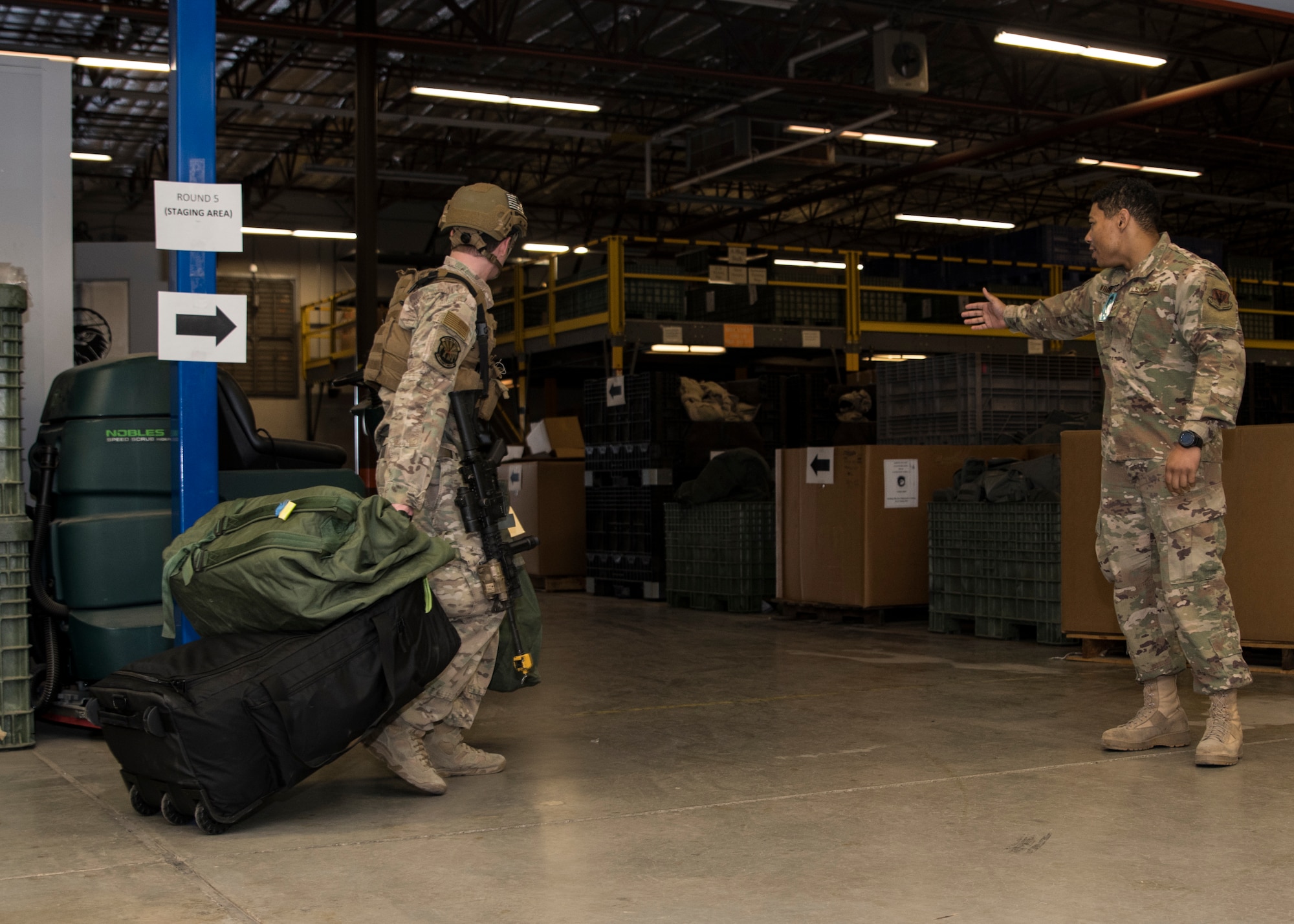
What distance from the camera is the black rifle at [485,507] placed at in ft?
12.2

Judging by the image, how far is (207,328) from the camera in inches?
163

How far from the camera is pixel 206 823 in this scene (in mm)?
3236

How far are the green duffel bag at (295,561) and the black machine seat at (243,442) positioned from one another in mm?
1426

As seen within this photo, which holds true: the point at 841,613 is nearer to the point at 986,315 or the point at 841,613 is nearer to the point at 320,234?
the point at 986,315

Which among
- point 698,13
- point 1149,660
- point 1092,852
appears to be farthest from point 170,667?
point 698,13

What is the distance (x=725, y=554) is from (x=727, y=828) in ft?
19.9

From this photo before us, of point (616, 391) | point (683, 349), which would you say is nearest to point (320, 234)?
point (683, 349)

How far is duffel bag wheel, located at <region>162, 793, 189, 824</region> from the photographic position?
335 cm

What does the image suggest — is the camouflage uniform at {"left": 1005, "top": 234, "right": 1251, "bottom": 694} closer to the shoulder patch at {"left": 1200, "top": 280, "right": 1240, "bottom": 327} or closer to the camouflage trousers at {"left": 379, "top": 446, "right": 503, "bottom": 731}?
the shoulder patch at {"left": 1200, "top": 280, "right": 1240, "bottom": 327}

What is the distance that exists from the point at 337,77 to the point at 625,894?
64.1 feet

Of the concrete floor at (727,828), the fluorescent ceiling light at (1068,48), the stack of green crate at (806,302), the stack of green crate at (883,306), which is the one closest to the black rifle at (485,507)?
the concrete floor at (727,828)

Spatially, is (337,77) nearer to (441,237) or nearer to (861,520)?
(441,237)

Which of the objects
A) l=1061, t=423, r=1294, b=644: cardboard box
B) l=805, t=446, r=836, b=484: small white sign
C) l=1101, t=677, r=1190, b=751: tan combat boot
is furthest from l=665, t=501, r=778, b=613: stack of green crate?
l=1101, t=677, r=1190, b=751: tan combat boot

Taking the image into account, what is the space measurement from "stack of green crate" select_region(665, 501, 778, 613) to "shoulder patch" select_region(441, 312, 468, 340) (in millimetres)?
5423
